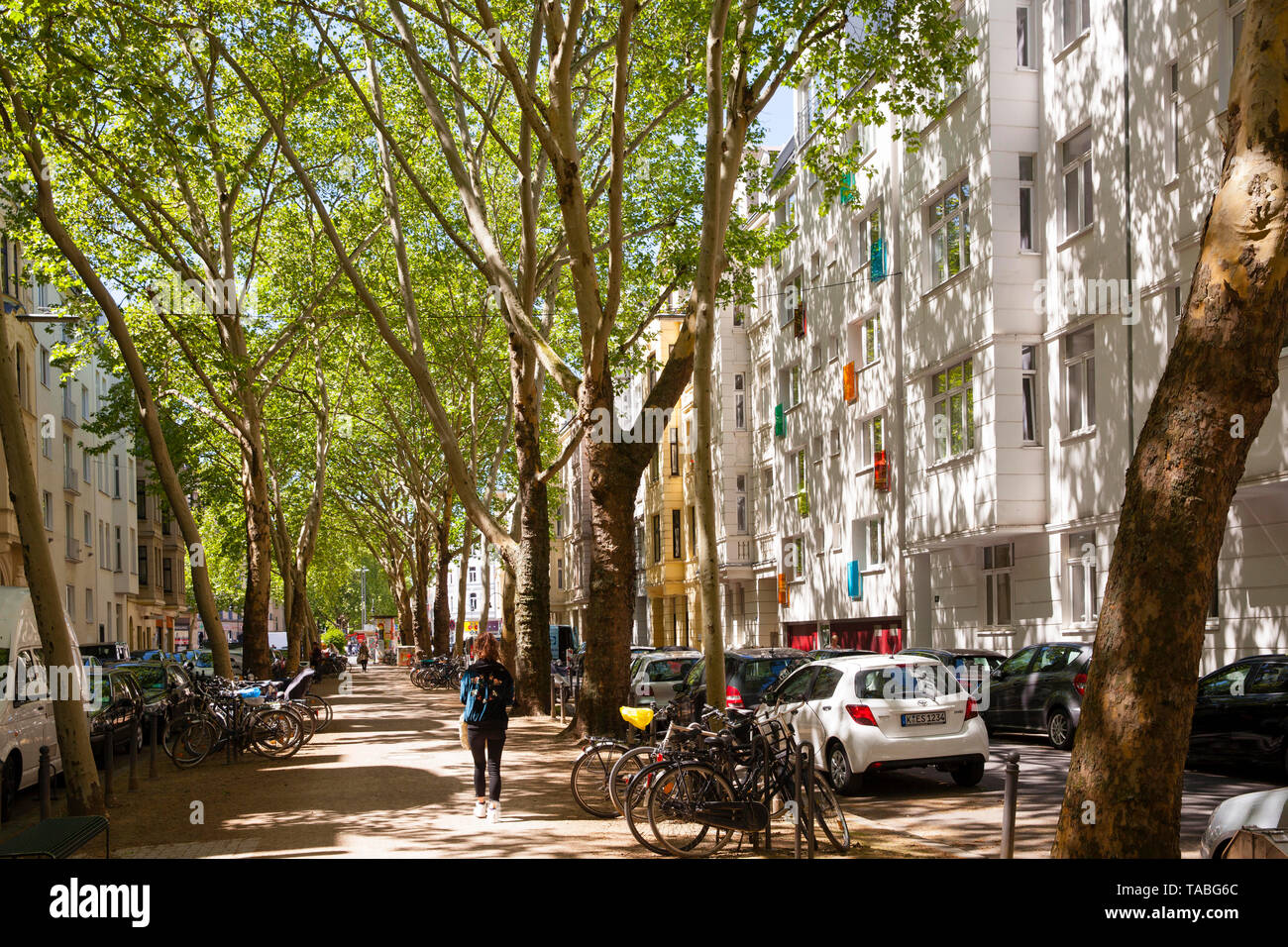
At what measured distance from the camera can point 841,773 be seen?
47.0 feet

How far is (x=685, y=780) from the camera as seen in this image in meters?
10.0

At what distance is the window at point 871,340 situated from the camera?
3336 cm

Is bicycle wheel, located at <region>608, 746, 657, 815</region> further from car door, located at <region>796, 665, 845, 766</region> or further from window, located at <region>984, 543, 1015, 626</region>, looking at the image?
window, located at <region>984, 543, 1015, 626</region>

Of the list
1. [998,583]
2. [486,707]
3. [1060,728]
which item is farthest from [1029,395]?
[486,707]

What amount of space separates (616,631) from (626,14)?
24.9ft

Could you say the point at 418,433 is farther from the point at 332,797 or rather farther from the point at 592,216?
the point at 332,797

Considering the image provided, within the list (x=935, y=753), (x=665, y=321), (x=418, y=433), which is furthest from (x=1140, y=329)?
(x=665, y=321)

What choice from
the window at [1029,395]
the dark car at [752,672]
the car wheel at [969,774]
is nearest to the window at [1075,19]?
the window at [1029,395]

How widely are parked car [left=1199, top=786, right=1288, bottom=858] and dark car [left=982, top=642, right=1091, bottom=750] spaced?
1103 centimetres

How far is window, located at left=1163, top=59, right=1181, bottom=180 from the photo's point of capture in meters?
20.1

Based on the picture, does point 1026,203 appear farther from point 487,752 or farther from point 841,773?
point 487,752

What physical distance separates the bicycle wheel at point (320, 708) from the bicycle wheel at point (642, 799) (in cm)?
1403
